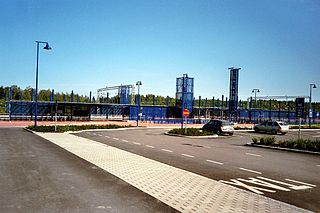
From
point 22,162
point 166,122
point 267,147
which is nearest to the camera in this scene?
point 22,162

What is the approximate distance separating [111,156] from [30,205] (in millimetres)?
7712

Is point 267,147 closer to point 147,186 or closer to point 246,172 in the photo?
point 246,172

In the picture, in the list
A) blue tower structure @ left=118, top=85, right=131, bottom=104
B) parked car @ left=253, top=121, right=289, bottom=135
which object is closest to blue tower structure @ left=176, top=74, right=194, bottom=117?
blue tower structure @ left=118, top=85, right=131, bottom=104

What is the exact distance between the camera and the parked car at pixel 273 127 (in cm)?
3284

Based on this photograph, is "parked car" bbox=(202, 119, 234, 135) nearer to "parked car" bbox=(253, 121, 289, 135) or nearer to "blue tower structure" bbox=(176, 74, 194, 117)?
"parked car" bbox=(253, 121, 289, 135)

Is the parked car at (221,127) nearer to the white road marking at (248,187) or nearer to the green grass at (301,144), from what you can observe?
the green grass at (301,144)

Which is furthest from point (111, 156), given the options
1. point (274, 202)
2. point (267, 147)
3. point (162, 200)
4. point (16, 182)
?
point (267, 147)

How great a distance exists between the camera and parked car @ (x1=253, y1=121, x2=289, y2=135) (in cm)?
3284

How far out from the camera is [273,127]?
33781mm

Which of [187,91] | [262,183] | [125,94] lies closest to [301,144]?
[262,183]


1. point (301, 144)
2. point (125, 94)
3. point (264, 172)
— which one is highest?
point (125, 94)

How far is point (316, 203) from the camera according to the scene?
7.18 m

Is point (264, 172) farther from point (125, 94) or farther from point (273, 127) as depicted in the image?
point (125, 94)

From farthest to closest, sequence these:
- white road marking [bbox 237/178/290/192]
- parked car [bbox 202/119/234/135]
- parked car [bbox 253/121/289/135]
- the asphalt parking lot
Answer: parked car [bbox 253/121/289/135] → parked car [bbox 202/119/234/135] → white road marking [bbox 237/178/290/192] → the asphalt parking lot
